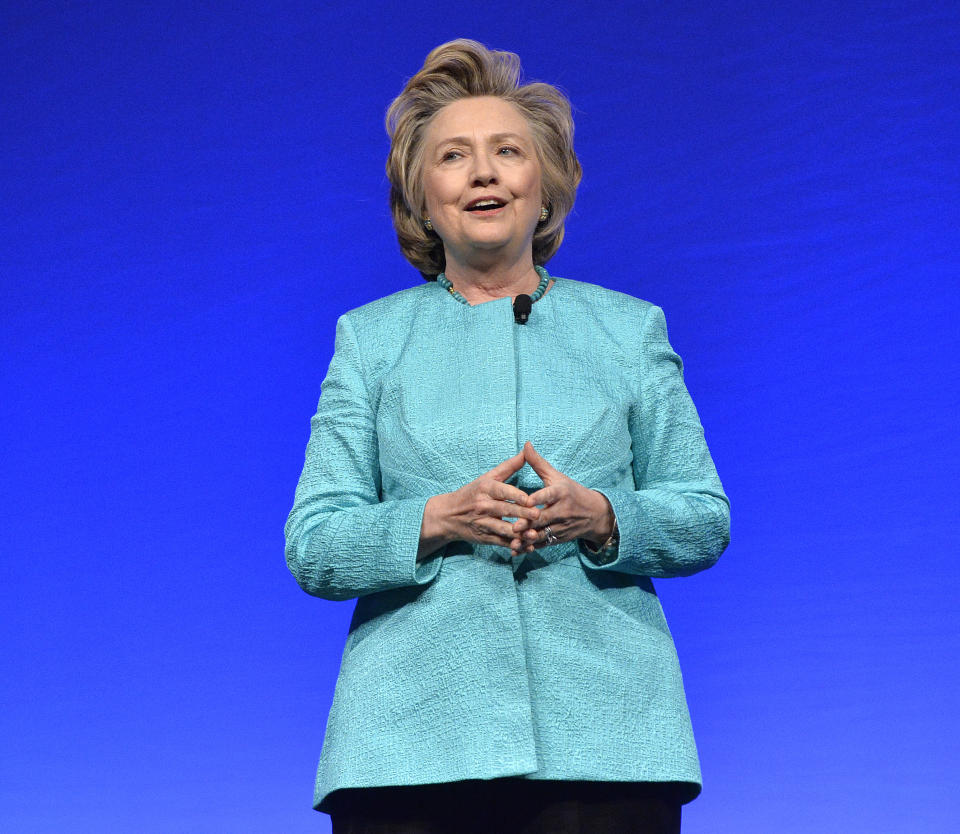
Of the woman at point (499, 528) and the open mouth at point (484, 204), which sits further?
the open mouth at point (484, 204)

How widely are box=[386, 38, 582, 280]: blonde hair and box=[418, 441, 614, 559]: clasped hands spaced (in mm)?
469

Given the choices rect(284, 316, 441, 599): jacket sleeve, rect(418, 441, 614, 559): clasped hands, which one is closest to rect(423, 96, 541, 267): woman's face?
rect(284, 316, 441, 599): jacket sleeve

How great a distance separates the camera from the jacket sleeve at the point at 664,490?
1.40m

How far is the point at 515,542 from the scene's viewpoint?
133 cm

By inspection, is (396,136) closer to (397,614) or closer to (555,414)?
(555,414)

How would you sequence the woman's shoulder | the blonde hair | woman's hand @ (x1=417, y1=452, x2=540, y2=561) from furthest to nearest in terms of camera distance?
the blonde hair
the woman's shoulder
woman's hand @ (x1=417, y1=452, x2=540, y2=561)

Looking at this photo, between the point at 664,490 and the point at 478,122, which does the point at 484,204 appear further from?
the point at 664,490

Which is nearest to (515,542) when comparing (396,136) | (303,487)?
(303,487)

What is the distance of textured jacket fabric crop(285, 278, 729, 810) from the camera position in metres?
1.33

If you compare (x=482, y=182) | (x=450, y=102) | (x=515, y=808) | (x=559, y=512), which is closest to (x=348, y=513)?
(x=559, y=512)

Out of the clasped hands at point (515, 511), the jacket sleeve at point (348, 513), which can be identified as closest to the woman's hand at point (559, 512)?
the clasped hands at point (515, 511)

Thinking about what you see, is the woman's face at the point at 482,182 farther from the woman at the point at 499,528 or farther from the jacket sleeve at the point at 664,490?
the jacket sleeve at the point at 664,490

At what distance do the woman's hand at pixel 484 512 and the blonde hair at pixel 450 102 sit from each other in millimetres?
470

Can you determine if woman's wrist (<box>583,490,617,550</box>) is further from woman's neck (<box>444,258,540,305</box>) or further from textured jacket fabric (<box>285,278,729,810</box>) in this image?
woman's neck (<box>444,258,540,305</box>)
